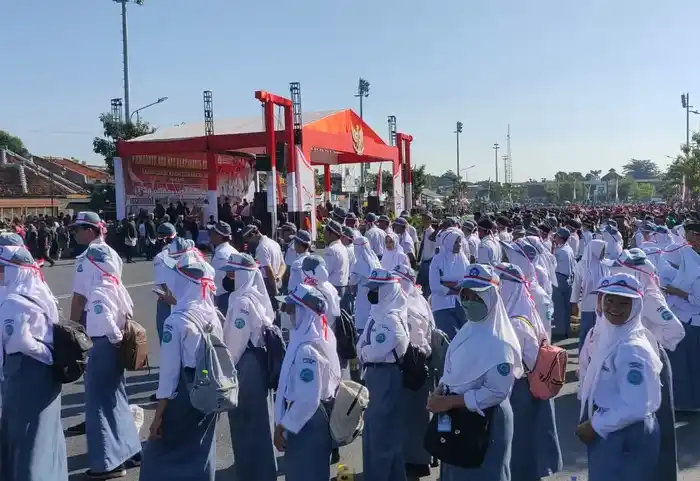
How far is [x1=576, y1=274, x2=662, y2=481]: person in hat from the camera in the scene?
3.52 meters

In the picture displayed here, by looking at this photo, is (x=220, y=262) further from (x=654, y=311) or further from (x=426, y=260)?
(x=426, y=260)

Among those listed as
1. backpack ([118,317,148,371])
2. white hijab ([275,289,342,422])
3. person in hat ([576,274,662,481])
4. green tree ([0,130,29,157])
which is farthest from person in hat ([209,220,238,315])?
green tree ([0,130,29,157])

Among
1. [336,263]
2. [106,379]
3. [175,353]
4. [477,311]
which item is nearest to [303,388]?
[175,353]

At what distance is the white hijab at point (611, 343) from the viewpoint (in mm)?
3652

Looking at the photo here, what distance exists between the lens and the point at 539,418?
525 cm

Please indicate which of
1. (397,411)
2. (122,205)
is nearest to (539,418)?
(397,411)

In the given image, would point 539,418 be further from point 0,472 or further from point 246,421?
point 0,472

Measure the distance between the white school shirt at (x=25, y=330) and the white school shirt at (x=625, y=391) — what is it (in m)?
3.59

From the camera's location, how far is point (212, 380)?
166 inches

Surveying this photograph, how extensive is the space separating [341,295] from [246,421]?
15.6ft

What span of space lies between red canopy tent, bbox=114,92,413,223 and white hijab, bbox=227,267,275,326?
1721cm

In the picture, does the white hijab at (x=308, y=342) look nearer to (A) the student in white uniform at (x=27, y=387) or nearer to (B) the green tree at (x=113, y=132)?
(A) the student in white uniform at (x=27, y=387)

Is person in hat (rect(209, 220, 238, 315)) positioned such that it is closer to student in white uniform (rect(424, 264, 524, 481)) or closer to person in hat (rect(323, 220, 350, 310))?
person in hat (rect(323, 220, 350, 310))

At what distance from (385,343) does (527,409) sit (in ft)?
4.05
